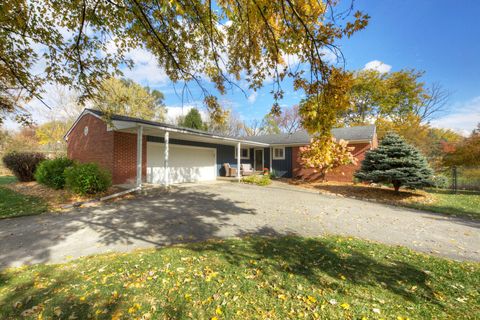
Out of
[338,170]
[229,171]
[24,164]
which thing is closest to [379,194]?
[338,170]

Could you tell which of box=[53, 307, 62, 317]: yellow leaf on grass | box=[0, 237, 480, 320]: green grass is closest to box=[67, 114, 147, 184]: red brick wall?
box=[0, 237, 480, 320]: green grass

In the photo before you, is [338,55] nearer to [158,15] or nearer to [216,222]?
[158,15]

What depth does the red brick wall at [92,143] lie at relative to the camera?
10242mm

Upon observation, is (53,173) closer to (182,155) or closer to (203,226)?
(182,155)

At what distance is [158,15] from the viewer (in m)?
4.09

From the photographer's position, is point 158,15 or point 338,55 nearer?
point 338,55

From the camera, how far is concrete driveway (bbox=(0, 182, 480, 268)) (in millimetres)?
4156

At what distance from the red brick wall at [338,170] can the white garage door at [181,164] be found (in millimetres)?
6435

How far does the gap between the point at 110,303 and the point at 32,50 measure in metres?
6.13

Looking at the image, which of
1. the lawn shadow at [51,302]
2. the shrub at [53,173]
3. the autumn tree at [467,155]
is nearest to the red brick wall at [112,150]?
the shrub at [53,173]

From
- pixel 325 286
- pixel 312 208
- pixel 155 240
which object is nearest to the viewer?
pixel 325 286

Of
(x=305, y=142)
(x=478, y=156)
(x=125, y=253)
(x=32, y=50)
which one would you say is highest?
(x=32, y=50)

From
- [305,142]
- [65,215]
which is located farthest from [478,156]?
[65,215]

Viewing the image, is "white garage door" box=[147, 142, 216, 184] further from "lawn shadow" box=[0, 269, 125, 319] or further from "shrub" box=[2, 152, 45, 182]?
"lawn shadow" box=[0, 269, 125, 319]
